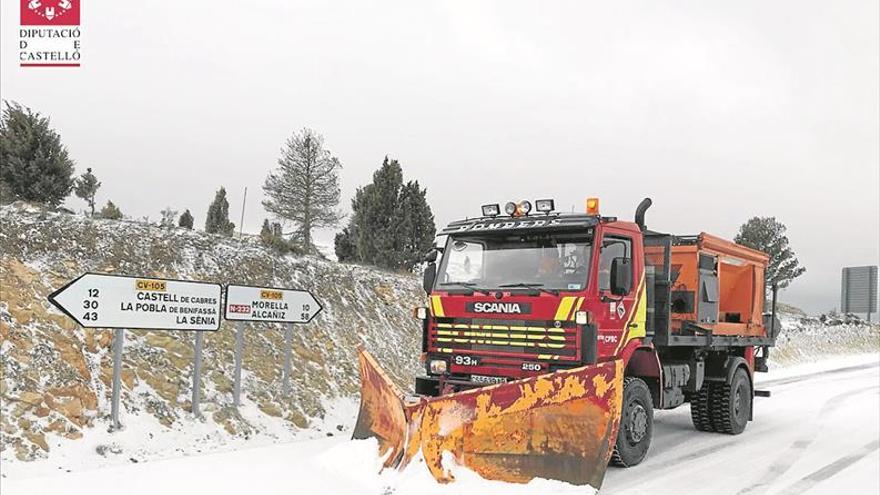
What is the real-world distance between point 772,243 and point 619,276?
37.2 meters

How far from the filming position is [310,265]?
45.6 feet

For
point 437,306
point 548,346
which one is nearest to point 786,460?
point 548,346

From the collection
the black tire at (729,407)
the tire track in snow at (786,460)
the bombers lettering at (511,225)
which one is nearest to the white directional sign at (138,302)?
the bombers lettering at (511,225)

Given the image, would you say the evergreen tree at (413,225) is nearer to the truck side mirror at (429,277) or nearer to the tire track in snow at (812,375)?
the tire track in snow at (812,375)

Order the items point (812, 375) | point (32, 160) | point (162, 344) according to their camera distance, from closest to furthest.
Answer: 1. point (162, 344)
2. point (32, 160)
3. point (812, 375)

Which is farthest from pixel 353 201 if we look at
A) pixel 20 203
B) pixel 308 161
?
pixel 20 203

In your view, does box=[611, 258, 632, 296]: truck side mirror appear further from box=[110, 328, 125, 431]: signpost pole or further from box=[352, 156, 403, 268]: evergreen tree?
box=[352, 156, 403, 268]: evergreen tree

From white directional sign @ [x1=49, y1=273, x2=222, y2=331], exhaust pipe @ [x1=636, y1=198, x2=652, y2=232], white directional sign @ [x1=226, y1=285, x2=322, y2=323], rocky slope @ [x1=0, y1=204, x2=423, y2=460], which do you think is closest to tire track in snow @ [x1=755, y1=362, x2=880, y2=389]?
rocky slope @ [x1=0, y1=204, x2=423, y2=460]

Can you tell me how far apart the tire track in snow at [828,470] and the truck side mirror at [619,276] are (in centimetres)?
243

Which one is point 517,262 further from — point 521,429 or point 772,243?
point 772,243

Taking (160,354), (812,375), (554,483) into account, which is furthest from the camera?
(812,375)

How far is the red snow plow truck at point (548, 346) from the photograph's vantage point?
5.80 metres

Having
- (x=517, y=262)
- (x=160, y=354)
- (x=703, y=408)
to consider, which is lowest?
(x=703, y=408)

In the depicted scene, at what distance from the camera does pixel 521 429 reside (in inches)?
228
